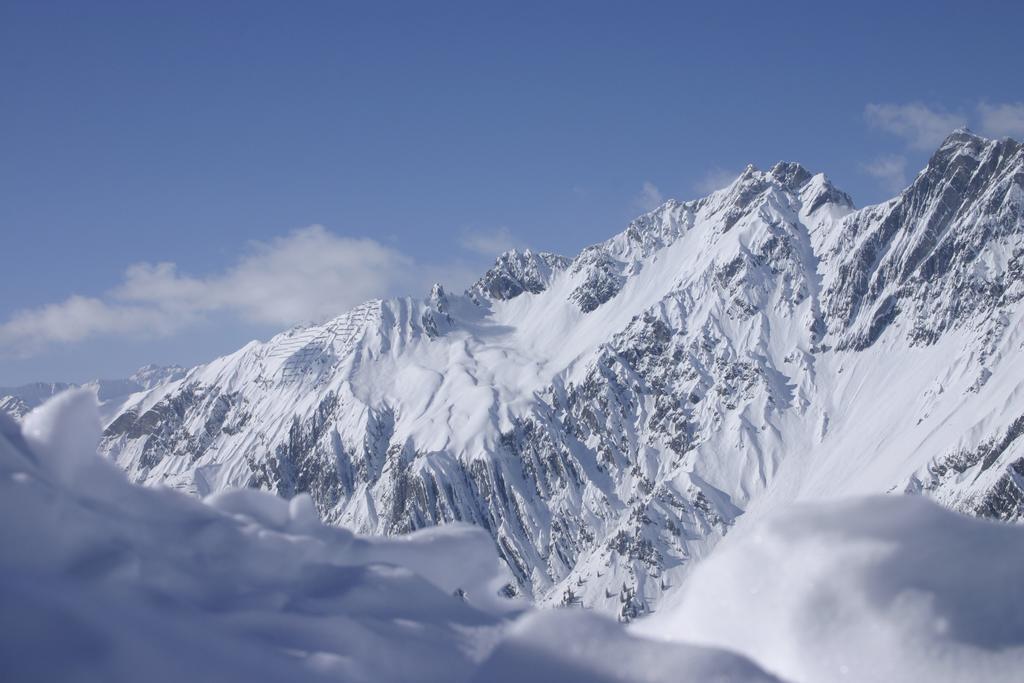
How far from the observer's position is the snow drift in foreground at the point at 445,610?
9.14 metres

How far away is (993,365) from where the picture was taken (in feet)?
636

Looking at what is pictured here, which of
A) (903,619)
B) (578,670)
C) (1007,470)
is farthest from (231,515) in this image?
(1007,470)

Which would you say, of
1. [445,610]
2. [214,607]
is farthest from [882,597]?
[214,607]

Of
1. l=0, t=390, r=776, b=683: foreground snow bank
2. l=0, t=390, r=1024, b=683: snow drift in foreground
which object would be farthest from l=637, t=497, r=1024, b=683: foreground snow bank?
l=0, t=390, r=776, b=683: foreground snow bank

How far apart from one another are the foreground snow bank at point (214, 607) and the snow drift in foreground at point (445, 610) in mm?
25

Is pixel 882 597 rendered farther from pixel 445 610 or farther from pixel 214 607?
pixel 214 607

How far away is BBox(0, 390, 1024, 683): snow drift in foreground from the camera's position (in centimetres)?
914

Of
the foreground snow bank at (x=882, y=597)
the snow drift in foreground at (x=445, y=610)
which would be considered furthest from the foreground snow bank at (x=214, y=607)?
the foreground snow bank at (x=882, y=597)

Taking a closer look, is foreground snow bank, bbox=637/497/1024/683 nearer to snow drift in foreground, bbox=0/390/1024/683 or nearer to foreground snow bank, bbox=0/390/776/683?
snow drift in foreground, bbox=0/390/1024/683

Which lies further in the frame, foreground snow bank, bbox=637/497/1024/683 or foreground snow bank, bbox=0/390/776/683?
foreground snow bank, bbox=637/497/1024/683

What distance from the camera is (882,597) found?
9.87 metres

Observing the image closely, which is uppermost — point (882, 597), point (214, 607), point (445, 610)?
point (445, 610)

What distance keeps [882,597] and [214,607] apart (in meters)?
7.92

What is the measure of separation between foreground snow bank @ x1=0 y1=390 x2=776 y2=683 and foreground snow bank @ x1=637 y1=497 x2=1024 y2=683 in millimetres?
1138
